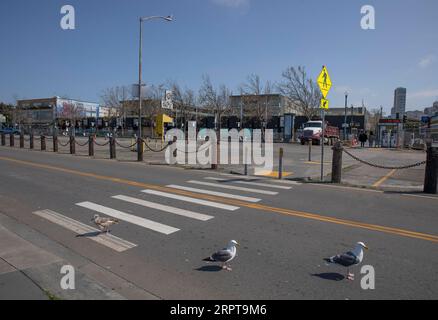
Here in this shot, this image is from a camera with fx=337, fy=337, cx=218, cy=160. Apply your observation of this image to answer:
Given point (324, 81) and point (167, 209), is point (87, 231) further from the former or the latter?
point (324, 81)

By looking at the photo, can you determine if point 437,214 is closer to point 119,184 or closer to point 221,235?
point 221,235

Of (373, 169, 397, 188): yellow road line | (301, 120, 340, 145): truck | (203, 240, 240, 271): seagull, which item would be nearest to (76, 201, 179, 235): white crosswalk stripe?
(203, 240, 240, 271): seagull

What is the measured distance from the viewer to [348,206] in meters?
8.28

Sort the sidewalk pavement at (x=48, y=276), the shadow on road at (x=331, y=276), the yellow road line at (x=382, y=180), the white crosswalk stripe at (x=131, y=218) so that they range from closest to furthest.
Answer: the sidewalk pavement at (x=48, y=276) < the shadow on road at (x=331, y=276) < the white crosswalk stripe at (x=131, y=218) < the yellow road line at (x=382, y=180)

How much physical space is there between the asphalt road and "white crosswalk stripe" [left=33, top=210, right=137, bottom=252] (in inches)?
5.4

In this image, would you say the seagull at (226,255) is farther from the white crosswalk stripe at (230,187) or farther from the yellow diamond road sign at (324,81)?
the yellow diamond road sign at (324,81)

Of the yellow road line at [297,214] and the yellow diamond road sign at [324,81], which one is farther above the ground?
the yellow diamond road sign at [324,81]

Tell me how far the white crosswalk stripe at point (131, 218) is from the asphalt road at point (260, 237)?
60mm

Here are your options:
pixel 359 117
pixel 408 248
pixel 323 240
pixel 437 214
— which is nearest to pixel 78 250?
pixel 323 240

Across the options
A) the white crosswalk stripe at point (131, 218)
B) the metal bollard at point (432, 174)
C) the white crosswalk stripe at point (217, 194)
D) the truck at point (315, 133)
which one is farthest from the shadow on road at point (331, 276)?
the truck at point (315, 133)

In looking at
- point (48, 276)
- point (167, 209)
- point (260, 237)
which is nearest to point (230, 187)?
point (167, 209)

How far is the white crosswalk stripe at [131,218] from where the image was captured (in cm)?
636

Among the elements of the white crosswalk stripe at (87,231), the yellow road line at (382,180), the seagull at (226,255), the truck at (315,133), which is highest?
the truck at (315,133)

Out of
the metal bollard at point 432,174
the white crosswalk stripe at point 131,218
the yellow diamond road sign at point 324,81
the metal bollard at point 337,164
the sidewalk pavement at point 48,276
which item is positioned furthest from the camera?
the yellow diamond road sign at point 324,81
